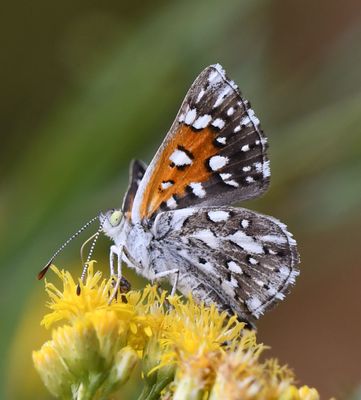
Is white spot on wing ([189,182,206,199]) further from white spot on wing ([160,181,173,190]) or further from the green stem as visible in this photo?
the green stem

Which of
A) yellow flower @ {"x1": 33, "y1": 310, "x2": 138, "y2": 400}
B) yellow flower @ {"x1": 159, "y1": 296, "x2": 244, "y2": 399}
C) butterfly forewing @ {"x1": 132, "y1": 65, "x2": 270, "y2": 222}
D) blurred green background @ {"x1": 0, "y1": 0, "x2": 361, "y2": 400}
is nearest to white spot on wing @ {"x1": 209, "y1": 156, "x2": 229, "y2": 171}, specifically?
butterfly forewing @ {"x1": 132, "y1": 65, "x2": 270, "y2": 222}

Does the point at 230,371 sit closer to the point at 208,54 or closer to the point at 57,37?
the point at 208,54

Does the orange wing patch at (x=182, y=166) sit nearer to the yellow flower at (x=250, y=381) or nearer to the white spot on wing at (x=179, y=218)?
the white spot on wing at (x=179, y=218)

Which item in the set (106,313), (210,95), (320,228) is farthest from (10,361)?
(320,228)

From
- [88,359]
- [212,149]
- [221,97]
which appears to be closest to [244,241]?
[212,149]

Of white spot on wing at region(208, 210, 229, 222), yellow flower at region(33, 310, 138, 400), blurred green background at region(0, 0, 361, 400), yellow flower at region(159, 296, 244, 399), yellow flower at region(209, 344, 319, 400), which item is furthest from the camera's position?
blurred green background at region(0, 0, 361, 400)

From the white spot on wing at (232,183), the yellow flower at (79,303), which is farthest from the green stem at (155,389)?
the white spot on wing at (232,183)

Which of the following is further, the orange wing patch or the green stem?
the orange wing patch

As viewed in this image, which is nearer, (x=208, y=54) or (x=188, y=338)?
(x=188, y=338)
